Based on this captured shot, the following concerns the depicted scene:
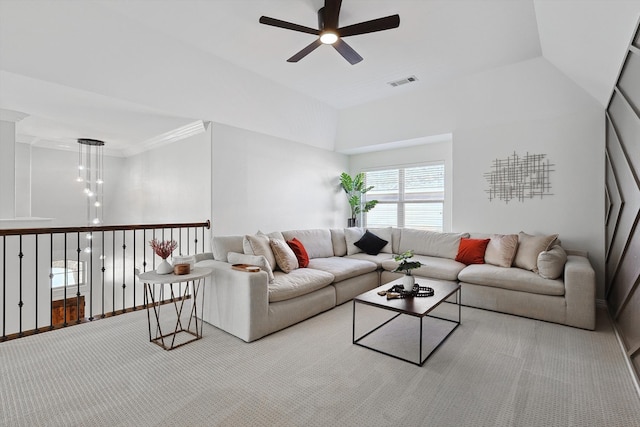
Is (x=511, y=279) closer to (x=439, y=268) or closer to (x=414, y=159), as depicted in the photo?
(x=439, y=268)

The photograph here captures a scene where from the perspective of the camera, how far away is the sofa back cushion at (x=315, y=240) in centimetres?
448

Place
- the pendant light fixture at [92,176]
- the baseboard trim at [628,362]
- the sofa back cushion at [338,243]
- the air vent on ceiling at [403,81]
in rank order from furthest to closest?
the pendant light fixture at [92,176] < the sofa back cushion at [338,243] < the air vent on ceiling at [403,81] < the baseboard trim at [628,362]

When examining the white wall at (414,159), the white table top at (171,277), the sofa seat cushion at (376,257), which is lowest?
the sofa seat cushion at (376,257)

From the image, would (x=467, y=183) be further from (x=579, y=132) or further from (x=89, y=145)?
(x=89, y=145)

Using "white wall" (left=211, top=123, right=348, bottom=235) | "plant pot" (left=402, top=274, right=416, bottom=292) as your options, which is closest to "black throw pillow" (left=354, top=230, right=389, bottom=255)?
"white wall" (left=211, top=123, right=348, bottom=235)

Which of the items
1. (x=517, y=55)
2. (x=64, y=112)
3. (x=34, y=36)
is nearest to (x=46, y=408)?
(x=34, y=36)

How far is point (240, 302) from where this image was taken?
9.23 ft

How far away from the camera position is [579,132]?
3855 millimetres

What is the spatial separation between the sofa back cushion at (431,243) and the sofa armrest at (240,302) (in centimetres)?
291

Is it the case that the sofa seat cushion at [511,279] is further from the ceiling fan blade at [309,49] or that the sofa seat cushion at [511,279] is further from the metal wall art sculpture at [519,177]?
the ceiling fan blade at [309,49]

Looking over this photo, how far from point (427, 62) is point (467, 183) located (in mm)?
1971

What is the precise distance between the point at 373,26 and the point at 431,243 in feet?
10.8

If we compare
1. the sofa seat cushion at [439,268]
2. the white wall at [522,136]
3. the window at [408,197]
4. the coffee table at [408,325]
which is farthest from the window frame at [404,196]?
the coffee table at [408,325]

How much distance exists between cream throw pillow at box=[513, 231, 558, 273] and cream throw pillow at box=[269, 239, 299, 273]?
9.10 feet
